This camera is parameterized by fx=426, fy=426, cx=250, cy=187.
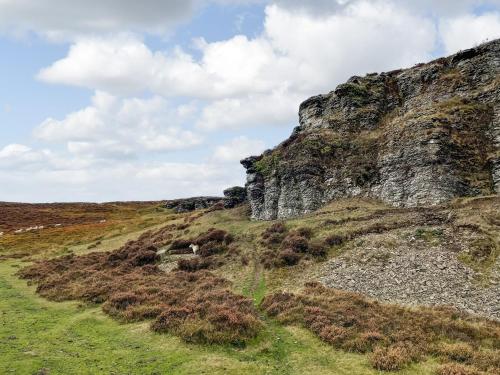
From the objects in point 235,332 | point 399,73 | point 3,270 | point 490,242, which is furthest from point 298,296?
point 399,73

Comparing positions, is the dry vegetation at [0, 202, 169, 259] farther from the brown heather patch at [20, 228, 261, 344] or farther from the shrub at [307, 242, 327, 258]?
the shrub at [307, 242, 327, 258]

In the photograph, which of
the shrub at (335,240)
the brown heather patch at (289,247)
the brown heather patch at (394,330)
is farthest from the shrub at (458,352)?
the shrub at (335,240)

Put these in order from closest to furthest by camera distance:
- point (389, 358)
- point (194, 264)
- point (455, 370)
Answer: point (455, 370) < point (389, 358) < point (194, 264)

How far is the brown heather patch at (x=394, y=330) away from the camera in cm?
2345

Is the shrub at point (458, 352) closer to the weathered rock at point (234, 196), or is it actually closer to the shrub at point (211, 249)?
the shrub at point (211, 249)

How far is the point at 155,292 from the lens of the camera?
4000cm

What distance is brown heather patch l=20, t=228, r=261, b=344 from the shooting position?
29.3 metres

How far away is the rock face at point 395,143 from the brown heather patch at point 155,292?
22.0 meters

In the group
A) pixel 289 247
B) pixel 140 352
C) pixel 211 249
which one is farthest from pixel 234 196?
pixel 140 352

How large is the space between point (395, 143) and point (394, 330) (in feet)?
152

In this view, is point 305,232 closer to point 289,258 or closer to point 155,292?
point 289,258

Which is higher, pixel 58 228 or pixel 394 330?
pixel 58 228

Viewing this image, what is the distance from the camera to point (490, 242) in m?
39.5

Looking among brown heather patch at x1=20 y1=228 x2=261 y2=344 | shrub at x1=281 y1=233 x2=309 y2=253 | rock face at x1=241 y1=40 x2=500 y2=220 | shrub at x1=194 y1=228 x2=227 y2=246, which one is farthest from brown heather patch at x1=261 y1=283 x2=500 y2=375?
rock face at x1=241 y1=40 x2=500 y2=220
